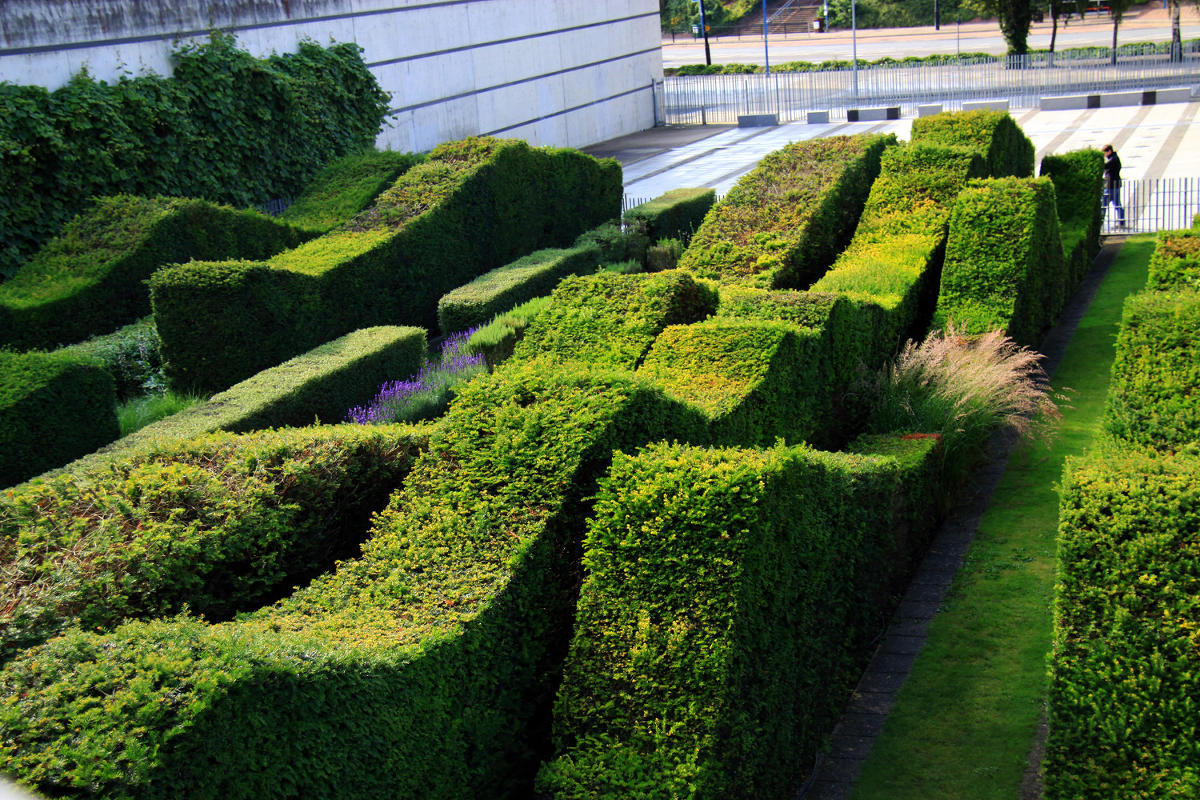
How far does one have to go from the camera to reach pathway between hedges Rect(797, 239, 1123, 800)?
5973 mm

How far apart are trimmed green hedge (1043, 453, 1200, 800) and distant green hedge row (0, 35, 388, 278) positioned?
42.3 ft

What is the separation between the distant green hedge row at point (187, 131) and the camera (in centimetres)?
Answer: 1346

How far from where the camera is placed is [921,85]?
39.8 m

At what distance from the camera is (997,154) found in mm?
14414

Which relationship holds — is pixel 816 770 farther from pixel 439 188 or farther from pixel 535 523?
pixel 439 188

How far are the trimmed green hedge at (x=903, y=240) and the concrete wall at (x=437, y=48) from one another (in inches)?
453

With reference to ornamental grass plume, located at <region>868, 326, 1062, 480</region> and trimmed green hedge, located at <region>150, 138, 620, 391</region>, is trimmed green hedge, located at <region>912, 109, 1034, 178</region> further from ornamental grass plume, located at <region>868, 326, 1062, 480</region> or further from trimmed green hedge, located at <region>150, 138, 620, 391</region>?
trimmed green hedge, located at <region>150, 138, 620, 391</region>

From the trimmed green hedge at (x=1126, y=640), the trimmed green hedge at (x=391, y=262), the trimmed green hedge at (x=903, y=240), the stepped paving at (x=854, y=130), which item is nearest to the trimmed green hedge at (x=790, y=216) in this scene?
the trimmed green hedge at (x=903, y=240)

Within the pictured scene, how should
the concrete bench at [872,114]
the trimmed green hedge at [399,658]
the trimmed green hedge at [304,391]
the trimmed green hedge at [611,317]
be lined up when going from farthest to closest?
the concrete bench at [872,114] → the trimmed green hedge at [304,391] → the trimmed green hedge at [611,317] → the trimmed green hedge at [399,658]

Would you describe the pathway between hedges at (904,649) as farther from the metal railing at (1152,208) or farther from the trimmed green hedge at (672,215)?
the metal railing at (1152,208)

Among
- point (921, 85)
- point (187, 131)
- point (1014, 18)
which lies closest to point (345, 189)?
point (187, 131)

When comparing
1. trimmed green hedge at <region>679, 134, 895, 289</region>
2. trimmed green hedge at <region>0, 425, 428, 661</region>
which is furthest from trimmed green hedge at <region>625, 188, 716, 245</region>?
trimmed green hedge at <region>0, 425, 428, 661</region>

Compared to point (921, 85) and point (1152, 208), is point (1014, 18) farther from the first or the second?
point (1152, 208)

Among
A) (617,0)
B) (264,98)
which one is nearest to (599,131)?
(617,0)
